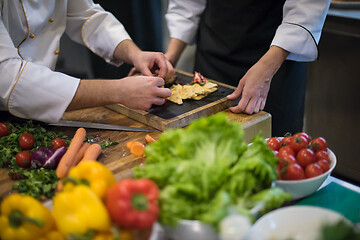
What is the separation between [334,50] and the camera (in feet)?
9.96

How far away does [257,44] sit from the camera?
7.85 feet

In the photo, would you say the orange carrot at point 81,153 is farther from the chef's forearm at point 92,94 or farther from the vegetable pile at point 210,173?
the vegetable pile at point 210,173

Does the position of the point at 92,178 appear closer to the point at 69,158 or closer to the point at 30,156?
the point at 69,158

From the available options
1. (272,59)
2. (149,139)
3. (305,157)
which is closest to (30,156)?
(149,139)

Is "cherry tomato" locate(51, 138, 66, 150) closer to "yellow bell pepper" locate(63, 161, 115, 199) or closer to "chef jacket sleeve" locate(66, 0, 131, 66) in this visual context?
"yellow bell pepper" locate(63, 161, 115, 199)

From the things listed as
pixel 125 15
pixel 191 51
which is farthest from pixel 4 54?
pixel 125 15

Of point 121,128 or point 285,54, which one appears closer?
point 121,128

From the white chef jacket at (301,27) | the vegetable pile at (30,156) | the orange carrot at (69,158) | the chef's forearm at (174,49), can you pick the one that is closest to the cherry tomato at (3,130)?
the vegetable pile at (30,156)

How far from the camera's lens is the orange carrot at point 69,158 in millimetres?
1413

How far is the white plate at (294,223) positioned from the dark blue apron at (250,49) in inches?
52.9

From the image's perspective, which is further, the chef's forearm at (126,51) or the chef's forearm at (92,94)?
the chef's forearm at (126,51)

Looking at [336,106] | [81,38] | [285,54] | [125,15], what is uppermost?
[285,54]

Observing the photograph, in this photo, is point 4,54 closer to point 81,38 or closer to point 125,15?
point 81,38

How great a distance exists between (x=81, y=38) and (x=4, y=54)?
816 mm
